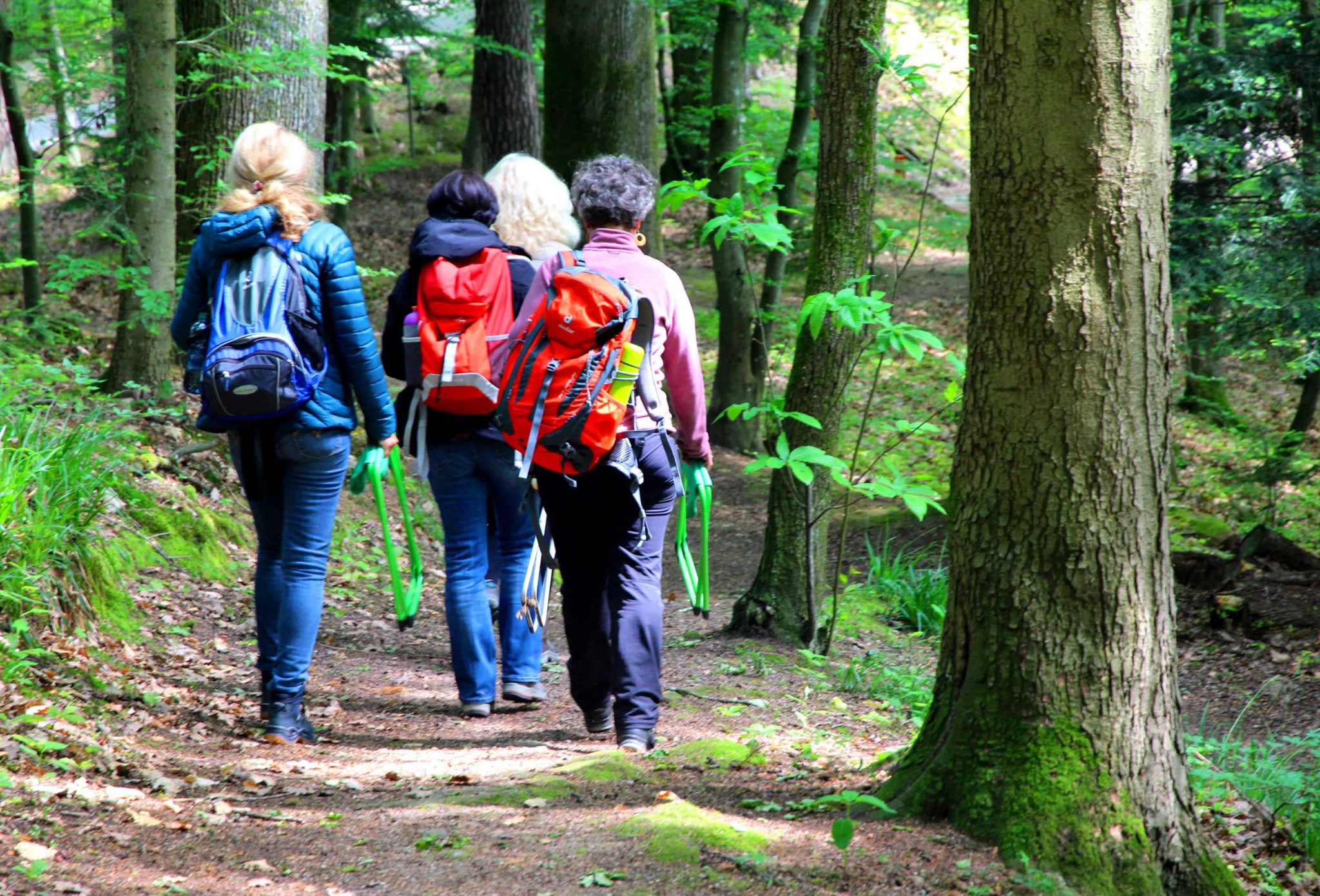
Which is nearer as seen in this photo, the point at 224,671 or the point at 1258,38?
the point at 224,671

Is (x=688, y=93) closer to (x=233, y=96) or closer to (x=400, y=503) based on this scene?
(x=233, y=96)

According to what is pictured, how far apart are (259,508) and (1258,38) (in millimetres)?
9123

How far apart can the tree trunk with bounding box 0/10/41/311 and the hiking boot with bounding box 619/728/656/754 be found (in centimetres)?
554

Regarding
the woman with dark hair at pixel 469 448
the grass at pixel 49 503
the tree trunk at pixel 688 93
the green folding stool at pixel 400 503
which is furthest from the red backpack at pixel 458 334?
the tree trunk at pixel 688 93

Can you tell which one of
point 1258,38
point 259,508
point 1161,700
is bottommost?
point 1161,700

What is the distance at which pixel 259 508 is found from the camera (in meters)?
4.00

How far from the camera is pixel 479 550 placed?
4.34 m

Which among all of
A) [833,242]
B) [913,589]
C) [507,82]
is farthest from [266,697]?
[507,82]

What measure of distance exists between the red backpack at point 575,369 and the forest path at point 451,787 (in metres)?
1.09

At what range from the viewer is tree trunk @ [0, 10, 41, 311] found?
7422mm

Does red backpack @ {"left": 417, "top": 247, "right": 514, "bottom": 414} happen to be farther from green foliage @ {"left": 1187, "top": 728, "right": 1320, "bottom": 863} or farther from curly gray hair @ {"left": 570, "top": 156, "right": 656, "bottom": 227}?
green foliage @ {"left": 1187, "top": 728, "right": 1320, "bottom": 863}

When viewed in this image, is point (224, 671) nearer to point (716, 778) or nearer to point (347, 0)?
point (716, 778)

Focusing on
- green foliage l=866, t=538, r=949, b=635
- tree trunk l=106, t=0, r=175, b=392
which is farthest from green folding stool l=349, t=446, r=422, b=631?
green foliage l=866, t=538, r=949, b=635

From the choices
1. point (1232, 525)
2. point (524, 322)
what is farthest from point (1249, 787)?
point (1232, 525)
